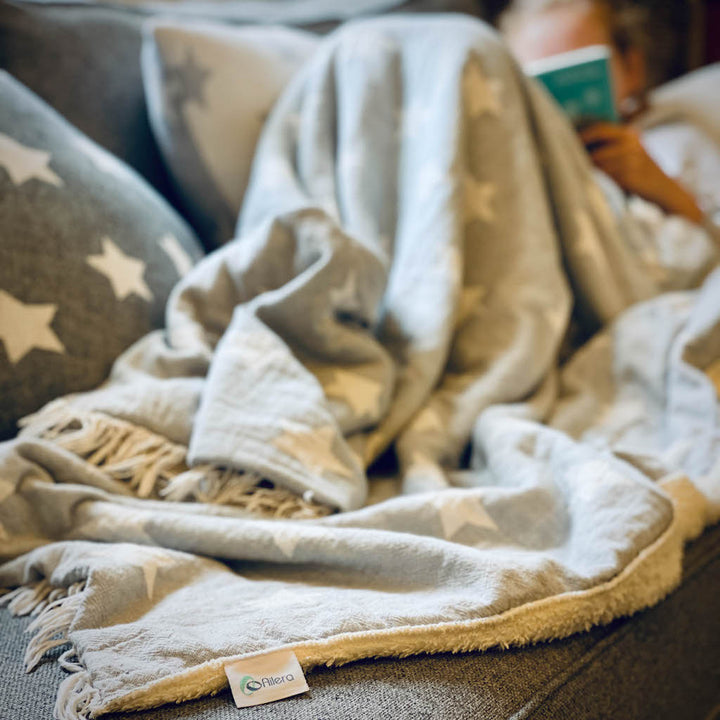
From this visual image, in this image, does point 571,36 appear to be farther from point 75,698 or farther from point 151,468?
point 75,698

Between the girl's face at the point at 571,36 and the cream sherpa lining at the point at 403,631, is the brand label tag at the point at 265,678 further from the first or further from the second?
the girl's face at the point at 571,36

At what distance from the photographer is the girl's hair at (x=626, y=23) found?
1367 millimetres

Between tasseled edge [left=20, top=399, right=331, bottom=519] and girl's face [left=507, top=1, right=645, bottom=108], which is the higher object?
girl's face [left=507, top=1, right=645, bottom=108]

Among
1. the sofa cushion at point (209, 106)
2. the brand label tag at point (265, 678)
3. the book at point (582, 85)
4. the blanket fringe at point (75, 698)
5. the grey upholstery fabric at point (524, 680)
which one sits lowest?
the grey upholstery fabric at point (524, 680)

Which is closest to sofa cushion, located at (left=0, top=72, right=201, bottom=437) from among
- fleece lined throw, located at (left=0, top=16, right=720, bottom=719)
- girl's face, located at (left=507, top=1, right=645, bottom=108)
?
fleece lined throw, located at (left=0, top=16, right=720, bottom=719)

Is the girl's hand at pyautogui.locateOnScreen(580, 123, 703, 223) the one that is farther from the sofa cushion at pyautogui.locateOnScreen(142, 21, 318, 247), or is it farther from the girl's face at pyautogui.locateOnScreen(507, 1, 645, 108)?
the sofa cushion at pyautogui.locateOnScreen(142, 21, 318, 247)

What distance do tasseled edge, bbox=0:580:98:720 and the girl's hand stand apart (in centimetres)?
93

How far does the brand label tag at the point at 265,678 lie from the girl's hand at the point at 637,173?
35.2 inches

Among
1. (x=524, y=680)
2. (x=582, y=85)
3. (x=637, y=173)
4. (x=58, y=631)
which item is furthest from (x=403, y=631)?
(x=582, y=85)

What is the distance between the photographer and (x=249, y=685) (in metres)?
0.33

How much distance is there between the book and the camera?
3.34 feet

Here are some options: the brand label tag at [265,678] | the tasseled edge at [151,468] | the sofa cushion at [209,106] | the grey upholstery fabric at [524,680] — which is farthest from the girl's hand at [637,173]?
the brand label tag at [265,678]

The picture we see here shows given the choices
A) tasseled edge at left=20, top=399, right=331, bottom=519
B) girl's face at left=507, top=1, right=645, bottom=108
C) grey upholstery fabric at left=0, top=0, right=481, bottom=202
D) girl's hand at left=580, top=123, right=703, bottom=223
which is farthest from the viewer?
girl's face at left=507, top=1, right=645, bottom=108

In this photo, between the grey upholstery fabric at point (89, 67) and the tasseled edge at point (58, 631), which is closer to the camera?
the tasseled edge at point (58, 631)
